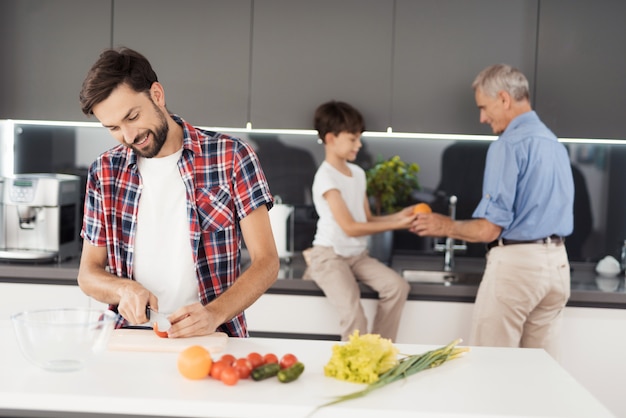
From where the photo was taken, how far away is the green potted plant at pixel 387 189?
12.5ft

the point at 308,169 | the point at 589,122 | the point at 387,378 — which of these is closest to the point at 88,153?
the point at 308,169

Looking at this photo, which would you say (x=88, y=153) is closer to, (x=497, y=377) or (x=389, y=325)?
(x=389, y=325)

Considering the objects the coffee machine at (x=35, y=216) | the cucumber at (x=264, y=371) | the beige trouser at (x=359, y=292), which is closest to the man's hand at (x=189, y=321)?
the cucumber at (x=264, y=371)

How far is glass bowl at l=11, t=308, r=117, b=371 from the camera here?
167 cm

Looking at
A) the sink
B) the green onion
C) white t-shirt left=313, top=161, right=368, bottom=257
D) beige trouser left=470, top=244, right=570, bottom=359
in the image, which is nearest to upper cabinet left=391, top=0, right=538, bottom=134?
white t-shirt left=313, top=161, right=368, bottom=257

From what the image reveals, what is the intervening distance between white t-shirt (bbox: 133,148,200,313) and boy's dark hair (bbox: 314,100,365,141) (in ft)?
4.19

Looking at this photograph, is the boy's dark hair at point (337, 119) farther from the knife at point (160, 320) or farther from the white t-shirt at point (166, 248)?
the knife at point (160, 320)

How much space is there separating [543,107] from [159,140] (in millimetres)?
2047

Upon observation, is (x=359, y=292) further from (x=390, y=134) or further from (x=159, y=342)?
(x=159, y=342)

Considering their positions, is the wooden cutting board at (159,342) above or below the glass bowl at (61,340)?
below

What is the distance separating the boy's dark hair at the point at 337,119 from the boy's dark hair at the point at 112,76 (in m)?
1.39

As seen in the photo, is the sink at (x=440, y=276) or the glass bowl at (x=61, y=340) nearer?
the glass bowl at (x=61, y=340)

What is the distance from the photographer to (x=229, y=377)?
1644 millimetres

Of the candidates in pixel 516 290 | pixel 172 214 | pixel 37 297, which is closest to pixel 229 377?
pixel 172 214
